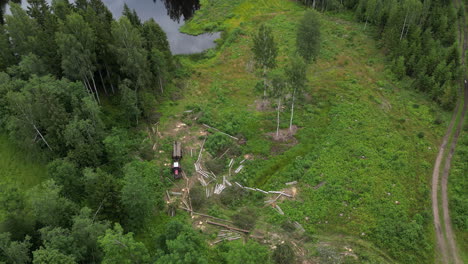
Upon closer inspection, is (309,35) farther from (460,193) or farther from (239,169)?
(460,193)

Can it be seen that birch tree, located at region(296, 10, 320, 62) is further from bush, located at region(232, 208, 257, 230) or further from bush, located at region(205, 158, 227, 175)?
bush, located at region(232, 208, 257, 230)

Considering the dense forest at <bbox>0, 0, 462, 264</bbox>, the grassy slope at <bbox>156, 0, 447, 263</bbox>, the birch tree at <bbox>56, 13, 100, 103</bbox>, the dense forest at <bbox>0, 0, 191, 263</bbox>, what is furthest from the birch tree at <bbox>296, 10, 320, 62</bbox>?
the birch tree at <bbox>56, 13, 100, 103</bbox>

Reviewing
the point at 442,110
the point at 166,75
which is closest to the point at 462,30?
the point at 442,110

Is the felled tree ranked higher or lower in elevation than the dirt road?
higher

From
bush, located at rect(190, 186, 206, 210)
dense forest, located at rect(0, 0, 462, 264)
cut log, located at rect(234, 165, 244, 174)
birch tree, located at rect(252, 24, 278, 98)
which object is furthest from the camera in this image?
birch tree, located at rect(252, 24, 278, 98)

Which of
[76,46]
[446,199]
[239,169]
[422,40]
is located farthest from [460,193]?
[76,46]

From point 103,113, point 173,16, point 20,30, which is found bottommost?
point 103,113

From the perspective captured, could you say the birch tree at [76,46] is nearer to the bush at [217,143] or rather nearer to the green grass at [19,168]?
the green grass at [19,168]
